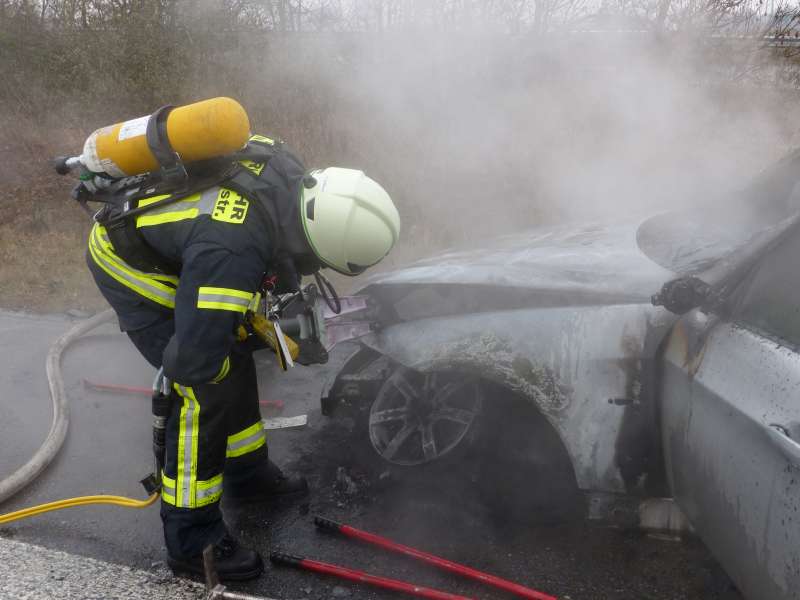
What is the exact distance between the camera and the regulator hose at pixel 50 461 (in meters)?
2.72

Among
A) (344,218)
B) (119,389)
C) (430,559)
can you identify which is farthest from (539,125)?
(430,559)

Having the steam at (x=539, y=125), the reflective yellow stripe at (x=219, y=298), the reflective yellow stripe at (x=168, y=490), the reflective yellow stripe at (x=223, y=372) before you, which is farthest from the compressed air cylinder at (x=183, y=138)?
the steam at (x=539, y=125)

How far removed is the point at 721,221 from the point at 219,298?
7.13ft

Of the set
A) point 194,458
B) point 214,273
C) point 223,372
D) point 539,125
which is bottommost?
point 194,458

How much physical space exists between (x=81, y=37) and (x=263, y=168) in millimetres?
9087

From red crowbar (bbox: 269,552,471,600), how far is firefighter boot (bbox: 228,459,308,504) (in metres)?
0.42

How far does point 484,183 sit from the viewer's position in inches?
254

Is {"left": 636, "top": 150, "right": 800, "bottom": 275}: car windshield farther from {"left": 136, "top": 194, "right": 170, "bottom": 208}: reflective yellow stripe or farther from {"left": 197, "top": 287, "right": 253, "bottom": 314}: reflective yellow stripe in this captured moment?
{"left": 136, "top": 194, "right": 170, "bottom": 208}: reflective yellow stripe

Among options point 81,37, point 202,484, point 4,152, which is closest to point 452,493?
point 202,484

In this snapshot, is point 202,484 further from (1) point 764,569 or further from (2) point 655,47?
(2) point 655,47

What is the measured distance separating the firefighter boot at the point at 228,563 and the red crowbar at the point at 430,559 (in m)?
0.32

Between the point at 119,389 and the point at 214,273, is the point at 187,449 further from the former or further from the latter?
the point at 119,389

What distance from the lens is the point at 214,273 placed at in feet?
6.97

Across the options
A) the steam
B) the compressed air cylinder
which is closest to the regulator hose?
the compressed air cylinder
